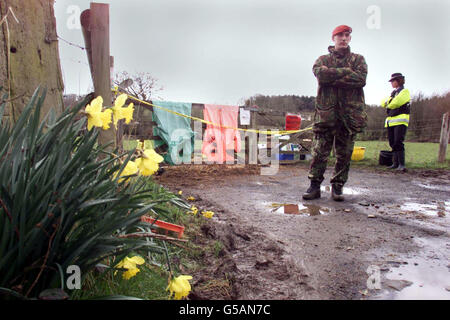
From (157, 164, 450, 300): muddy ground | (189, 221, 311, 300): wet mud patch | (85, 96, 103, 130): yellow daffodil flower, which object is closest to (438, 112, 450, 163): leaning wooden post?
(157, 164, 450, 300): muddy ground

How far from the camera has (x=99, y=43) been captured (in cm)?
218

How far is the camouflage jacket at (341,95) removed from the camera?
389 centimetres

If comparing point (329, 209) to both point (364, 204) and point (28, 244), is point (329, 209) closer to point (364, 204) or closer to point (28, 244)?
point (364, 204)

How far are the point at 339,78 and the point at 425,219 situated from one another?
188 centimetres

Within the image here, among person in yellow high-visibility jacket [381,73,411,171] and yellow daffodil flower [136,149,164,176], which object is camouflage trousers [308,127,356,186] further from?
person in yellow high-visibility jacket [381,73,411,171]

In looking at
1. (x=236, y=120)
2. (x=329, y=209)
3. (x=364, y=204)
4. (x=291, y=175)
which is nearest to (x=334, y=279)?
(x=329, y=209)

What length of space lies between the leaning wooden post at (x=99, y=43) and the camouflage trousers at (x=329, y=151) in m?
2.79

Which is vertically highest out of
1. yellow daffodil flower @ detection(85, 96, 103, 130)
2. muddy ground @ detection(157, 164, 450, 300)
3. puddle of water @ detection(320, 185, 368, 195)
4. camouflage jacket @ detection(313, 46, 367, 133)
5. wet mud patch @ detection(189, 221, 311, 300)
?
camouflage jacket @ detection(313, 46, 367, 133)

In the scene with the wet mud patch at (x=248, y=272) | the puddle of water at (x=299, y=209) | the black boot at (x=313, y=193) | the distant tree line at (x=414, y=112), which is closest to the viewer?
the wet mud patch at (x=248, y=272)

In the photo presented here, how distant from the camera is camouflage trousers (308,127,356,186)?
404 centimetres

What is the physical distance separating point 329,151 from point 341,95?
2.44 feet

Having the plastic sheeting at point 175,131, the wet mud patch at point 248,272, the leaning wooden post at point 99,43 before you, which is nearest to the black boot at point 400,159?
the plastic sheeting at point 175,131

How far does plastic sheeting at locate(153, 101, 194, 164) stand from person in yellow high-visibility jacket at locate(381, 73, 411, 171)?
4.67 meters

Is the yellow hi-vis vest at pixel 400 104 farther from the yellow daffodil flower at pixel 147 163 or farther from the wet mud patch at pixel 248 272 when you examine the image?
the yellow daffodil flower at pixel 147 163
